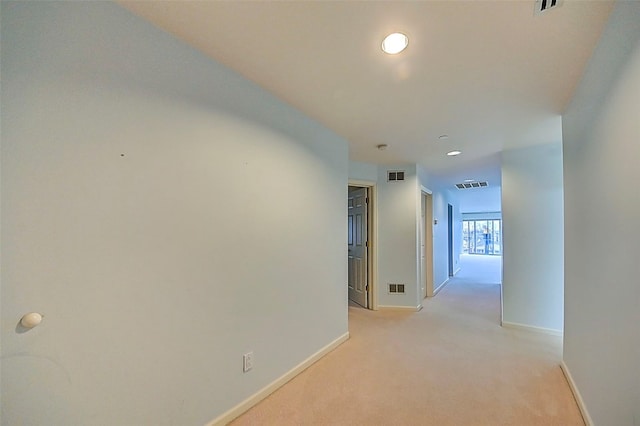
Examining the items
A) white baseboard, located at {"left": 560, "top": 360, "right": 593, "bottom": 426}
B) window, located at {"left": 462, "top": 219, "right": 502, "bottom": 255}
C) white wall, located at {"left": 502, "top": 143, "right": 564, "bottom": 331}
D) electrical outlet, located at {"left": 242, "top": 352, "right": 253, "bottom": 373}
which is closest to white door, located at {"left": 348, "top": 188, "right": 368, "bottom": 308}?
white wall, located at {"left": 502, "top": 143, "right": 564, "bottom": 331}

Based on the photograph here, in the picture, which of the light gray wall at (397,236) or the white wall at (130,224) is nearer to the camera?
the white wall at (130,224)

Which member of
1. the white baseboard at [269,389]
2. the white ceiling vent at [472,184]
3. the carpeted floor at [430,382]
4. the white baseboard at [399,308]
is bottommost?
the white baseboard at [399,308]

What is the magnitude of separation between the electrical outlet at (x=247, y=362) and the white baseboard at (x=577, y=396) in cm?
219

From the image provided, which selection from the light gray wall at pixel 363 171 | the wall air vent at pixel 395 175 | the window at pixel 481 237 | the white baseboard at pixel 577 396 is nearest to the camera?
the white baseboard at pixel 577 396

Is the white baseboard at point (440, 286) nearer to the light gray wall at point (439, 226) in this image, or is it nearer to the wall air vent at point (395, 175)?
the light gray wall at point (439, 226)

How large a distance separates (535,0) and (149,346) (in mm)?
2490

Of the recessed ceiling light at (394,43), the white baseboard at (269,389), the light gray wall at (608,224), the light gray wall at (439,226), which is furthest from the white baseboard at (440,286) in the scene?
the recessed ceiling light at (394,43)

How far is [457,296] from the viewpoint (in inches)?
220

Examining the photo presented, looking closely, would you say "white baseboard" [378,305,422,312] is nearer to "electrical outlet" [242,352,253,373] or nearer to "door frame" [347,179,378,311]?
"door frame" [347,179,378,311]

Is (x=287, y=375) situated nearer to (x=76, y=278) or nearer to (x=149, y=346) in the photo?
(x=149, y=346)

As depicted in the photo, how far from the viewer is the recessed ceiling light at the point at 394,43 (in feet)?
4.96

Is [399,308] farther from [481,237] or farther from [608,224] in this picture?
[481,237]

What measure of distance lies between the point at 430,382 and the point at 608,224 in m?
1.73

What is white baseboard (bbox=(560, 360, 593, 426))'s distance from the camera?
1.79 metres
